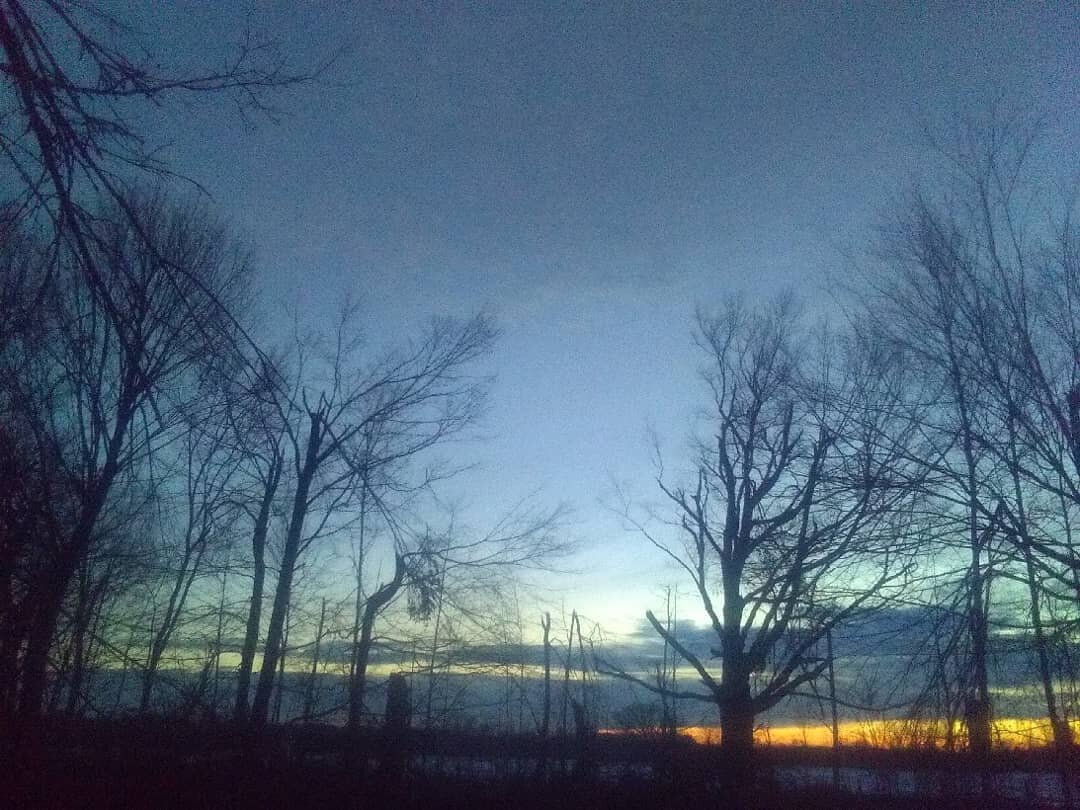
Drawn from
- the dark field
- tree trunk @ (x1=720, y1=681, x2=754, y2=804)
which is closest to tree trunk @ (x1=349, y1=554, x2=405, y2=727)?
the dark field

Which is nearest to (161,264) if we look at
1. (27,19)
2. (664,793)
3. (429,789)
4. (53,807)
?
(27,19)

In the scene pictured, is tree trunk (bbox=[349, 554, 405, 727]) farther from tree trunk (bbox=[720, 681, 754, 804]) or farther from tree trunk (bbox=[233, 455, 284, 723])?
tree trunk (bbox=[720, 681, 754, 804])

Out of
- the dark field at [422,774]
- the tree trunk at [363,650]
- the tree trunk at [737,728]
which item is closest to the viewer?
the dark field at [422,774]

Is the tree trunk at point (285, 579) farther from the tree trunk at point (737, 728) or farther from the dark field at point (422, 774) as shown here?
the tree trunk at point (737, 728)

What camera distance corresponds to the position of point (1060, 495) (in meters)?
6.85

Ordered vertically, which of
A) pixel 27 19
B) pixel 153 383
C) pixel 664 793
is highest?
pixel 27 19

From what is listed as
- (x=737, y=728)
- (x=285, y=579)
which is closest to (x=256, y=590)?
(x=285, y=579)

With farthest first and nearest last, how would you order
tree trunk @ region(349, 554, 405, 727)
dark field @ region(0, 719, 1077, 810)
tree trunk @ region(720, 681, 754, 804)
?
tree trunk @ region(720, 681, 754, 804) < tree trunk @ region(349, 554, 405, 727) < dark field @ region(0, 719, 1077, 810)

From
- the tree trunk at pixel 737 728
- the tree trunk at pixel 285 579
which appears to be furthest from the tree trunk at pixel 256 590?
the tree trunk at pixel 737 728

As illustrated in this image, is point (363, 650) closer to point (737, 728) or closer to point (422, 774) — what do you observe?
point (422, 774)

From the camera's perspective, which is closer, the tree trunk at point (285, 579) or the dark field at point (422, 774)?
the dark field at point (422, 774)

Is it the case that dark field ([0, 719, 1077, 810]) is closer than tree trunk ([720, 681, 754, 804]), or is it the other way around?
dark field ([0, 719, 1077, 810])

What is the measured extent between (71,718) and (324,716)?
17.7ft

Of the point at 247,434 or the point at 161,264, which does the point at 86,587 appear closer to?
the point at 247,434
